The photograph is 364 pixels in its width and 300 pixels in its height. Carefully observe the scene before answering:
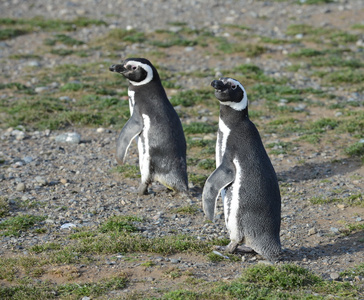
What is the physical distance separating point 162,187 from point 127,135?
738 millimetres

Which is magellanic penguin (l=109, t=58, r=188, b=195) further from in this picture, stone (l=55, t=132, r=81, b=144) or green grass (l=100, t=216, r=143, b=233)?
stone (l=55, t=132, r=81, b=144)

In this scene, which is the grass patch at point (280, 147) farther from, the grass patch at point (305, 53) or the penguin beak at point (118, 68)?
the grass patch at point (305, 53)

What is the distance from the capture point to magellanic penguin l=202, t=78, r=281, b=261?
186 inches

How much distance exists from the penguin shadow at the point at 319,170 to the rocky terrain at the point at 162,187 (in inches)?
0.5

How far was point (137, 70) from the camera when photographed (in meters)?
6.35

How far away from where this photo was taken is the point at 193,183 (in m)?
6.61

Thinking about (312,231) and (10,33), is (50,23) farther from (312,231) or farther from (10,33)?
(312,231)

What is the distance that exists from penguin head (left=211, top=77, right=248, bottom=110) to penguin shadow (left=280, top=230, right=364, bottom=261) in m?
1.29

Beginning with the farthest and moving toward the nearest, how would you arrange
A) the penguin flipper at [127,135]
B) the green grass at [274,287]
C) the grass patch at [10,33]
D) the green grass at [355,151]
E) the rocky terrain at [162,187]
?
the grass patch at [10,33] → the green grass at [355,151] → the penguin flipper at [127,135] → the rocky terrain at [162,187] → the green grass at [274,287]

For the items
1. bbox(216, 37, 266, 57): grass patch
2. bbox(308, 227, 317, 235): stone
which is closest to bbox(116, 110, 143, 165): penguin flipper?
bbox(308, 227, 317, 235): stone

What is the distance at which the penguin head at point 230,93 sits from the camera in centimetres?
496

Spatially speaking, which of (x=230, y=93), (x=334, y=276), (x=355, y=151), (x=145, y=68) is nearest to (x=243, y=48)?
(x=355, y=151)

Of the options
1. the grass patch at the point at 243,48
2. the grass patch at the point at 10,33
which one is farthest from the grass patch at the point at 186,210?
the grass patch at the point at 10,33

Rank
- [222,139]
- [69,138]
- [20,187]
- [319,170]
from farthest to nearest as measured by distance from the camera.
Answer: [69,138] < [319,170] < [20,187] < [222,139]
